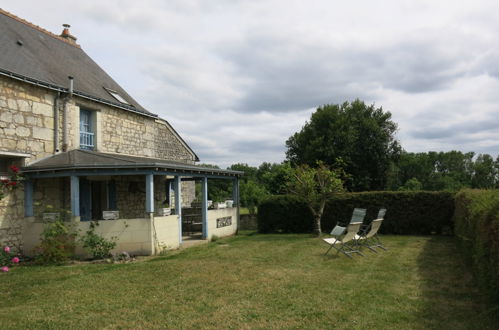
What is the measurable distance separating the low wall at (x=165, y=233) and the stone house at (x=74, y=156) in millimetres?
26

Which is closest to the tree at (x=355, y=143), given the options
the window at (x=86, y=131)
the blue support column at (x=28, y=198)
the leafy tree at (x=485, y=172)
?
the window at (x=86, y=131)

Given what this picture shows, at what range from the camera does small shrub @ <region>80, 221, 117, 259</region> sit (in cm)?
921

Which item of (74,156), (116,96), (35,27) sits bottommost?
(74,156)

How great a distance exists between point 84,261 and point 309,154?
23.5 meters

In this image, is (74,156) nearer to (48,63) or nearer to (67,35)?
(48,63)

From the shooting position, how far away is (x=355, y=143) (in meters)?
30.5

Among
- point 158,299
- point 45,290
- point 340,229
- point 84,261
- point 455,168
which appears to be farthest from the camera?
point 455,168

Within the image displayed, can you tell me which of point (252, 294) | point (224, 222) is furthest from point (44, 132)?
point (252, 294)

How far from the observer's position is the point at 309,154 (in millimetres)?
30859

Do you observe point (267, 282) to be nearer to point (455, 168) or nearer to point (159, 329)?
point (159, 329)

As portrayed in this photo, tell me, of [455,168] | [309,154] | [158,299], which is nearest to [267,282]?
[158,299]

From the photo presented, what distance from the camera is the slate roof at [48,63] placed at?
10570mm

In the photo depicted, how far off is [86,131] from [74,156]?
2.33 meters

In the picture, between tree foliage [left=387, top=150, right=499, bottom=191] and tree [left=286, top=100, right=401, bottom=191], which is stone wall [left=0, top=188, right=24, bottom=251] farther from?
tree foliage [left=387, top=150, right=499, bottom=191]
